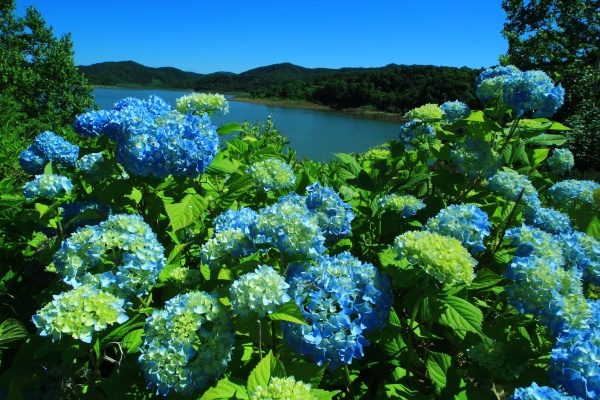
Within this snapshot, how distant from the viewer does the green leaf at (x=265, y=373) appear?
1.34 m

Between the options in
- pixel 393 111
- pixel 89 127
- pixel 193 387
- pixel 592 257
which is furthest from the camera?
pixel 393 111

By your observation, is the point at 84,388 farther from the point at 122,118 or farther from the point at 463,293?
the point at 463,293

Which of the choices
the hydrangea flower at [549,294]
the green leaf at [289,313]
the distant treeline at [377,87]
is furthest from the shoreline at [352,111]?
the green leaf at [289,313]

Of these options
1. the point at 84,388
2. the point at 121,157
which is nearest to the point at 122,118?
the point at 121,157

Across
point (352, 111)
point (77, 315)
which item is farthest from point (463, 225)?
point (352, 111)

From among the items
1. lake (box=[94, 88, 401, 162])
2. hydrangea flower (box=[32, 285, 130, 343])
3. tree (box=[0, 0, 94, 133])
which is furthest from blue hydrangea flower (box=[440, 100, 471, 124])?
tree (box=[0, 0, 94, 133])

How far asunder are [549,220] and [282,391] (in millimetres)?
2190

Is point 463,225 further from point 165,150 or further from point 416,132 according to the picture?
point 416,132

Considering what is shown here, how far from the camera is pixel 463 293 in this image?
199 centimetres

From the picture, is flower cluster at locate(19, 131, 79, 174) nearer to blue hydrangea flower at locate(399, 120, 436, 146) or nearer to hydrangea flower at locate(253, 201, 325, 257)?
hydrangea flower at locate(253, 201, 325, 257)

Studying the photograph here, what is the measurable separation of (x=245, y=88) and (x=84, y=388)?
132015 mm

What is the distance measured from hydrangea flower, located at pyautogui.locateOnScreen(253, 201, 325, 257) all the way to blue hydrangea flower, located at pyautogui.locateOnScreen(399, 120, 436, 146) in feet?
7.14

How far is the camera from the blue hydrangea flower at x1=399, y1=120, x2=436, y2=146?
3.56m

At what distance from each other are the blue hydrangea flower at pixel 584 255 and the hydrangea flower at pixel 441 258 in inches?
28.6
